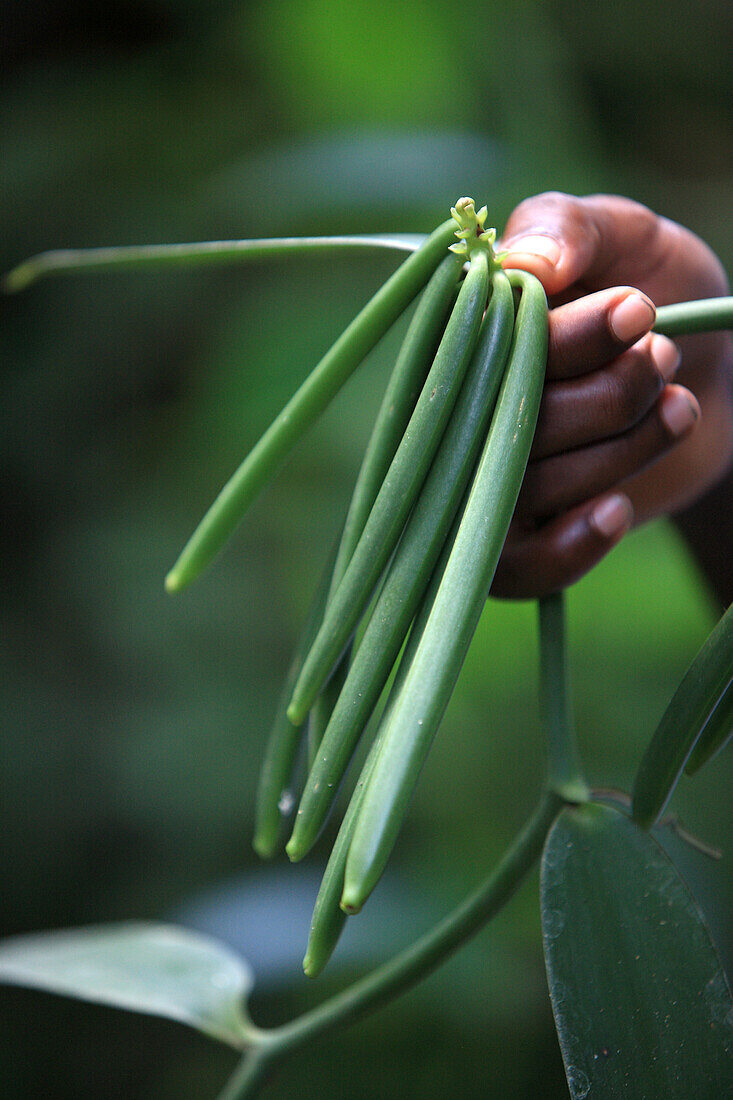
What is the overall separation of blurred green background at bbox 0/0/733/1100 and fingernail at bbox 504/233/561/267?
2.18ft

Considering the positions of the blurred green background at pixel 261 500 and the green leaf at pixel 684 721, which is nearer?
the green leaf at pixel 684 721

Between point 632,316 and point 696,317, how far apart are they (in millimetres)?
29

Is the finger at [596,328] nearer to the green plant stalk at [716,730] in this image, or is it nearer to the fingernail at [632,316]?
the fingernail at [632,316]

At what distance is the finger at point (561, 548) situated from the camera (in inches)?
14.1

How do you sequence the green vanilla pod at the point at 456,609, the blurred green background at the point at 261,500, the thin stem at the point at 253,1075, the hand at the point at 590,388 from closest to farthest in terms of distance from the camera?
the green vanilla pod at the point at 456,609, the hand at the point at 590,388, the thin stem at the point at 253,1075, the blurred green background at the point at 261,500

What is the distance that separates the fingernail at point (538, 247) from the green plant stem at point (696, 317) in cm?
5

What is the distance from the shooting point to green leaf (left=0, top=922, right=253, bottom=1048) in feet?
1.52

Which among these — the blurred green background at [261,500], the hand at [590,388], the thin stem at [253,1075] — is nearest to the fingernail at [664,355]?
the hand at [590,388]

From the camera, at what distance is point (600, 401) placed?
0.32 meters

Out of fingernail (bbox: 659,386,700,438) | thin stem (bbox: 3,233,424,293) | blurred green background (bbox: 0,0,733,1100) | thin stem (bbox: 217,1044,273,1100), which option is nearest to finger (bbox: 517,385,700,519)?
fingernail (bbox: 659,386,700,438)

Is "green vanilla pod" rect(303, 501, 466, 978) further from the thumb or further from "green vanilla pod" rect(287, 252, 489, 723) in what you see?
the thumb

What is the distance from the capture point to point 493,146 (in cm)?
106

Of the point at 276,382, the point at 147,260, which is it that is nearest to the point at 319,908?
the point at 147,260

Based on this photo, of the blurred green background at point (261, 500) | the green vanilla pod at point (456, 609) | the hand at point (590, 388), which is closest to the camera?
the green vanilla pod at point (456, 609)
